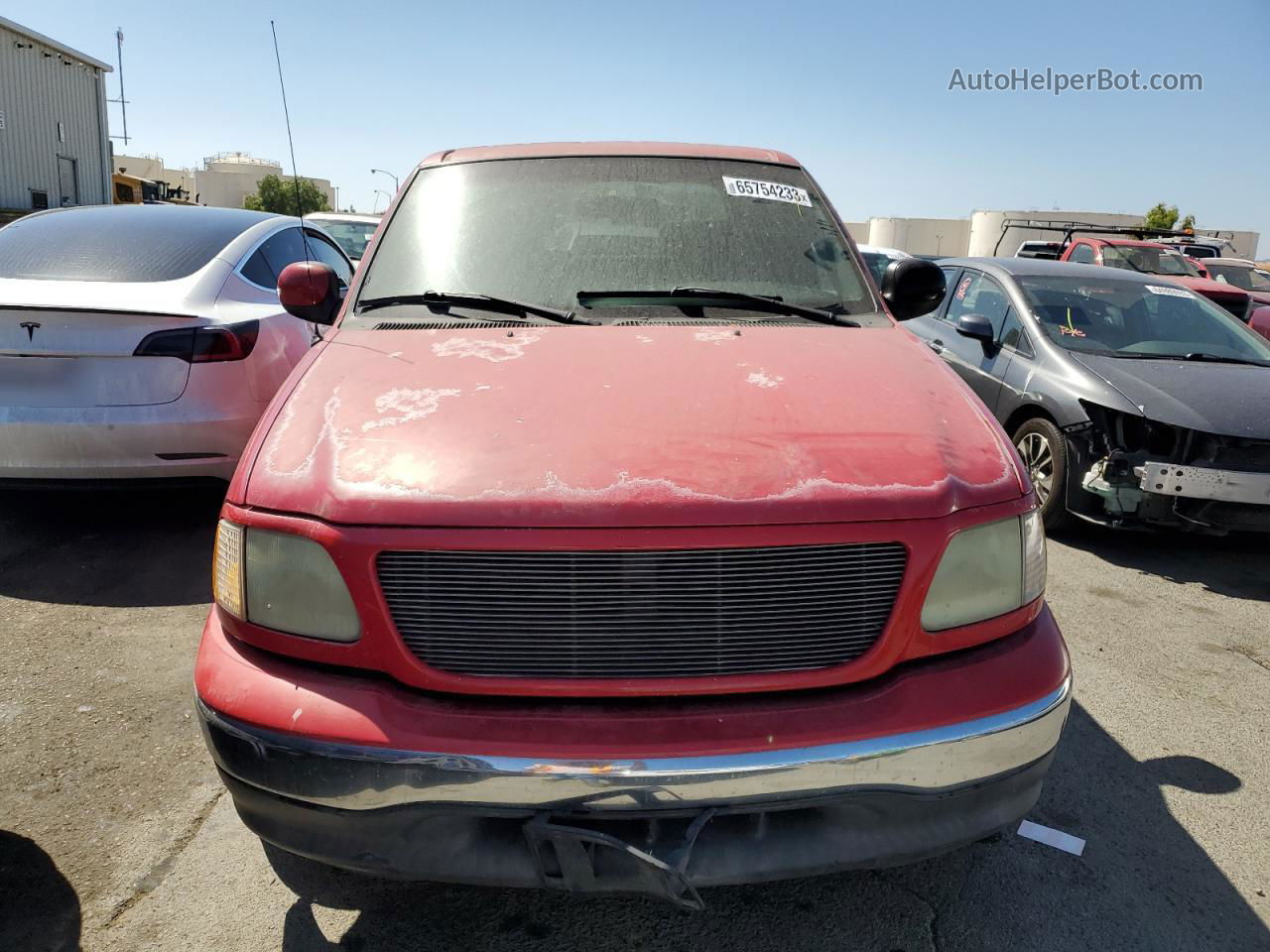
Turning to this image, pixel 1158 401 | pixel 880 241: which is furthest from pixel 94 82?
pixel 880 241

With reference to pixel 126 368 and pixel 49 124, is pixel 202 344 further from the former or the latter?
pixel 49 124

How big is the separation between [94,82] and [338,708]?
39.2 meters

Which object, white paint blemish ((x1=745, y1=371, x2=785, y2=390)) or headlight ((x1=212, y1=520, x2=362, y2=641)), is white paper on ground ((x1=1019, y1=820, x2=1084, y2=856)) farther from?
headlight ((x1=212, y1=520, x2=362, y2=641))

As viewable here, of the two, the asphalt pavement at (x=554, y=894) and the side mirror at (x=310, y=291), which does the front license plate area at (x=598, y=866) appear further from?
the side mirror at (x=310, y=291)

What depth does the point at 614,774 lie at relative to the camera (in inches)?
65.0

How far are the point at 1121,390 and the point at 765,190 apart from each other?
274 cm

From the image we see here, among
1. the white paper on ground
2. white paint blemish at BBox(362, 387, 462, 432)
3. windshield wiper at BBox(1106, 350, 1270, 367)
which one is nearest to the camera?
white paint blemish at BBox(362, 387, 462, 432)

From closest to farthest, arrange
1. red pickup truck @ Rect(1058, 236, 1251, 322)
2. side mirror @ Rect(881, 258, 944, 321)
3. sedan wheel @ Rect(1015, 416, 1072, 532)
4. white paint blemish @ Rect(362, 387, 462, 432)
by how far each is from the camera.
Result: white paint blemish @ Rect(362, 387, 462, 432) → side mirror @ Rect(881, 258, 944, 321) → sedan wheel @ Rect(1015, 416, 1072, 532) → red pickup truck @ Rect(1058, 236, 1251, 322)

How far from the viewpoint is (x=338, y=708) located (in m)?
1.75

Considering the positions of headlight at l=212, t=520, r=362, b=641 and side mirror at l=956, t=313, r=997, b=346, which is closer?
headlight at l=212, t=520, r=362, b=641

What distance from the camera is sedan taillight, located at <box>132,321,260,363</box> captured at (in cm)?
407

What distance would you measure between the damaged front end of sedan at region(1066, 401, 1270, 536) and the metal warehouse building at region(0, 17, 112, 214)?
31.7m

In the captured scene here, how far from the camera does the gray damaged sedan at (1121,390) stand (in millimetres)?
4535

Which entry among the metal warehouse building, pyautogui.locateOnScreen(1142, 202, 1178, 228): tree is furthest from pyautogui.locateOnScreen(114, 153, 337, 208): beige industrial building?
pyautogui.locateOnScreen(1142, 202, 1178, 228): tree
